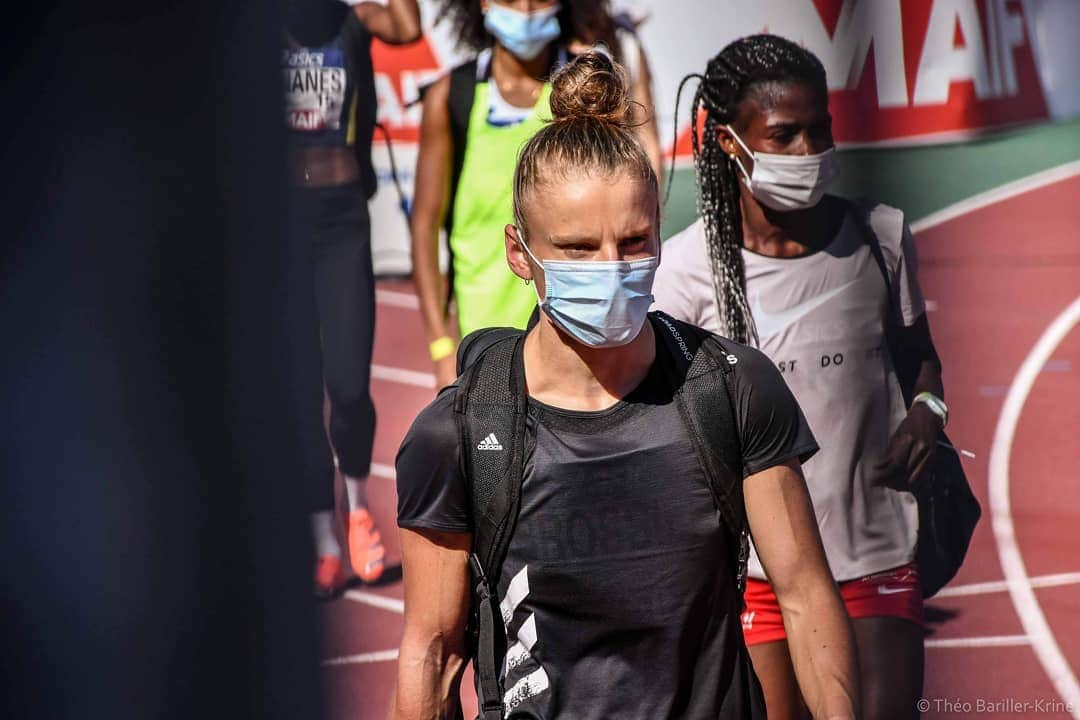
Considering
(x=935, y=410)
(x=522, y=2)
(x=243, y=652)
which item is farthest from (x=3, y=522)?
(x=935, y=410)

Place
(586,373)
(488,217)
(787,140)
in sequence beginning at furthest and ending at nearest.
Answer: (488,217)
(787,140)
(586,373)

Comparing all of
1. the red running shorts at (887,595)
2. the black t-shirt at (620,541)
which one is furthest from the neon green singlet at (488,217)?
the black t-shirt at (620,541)

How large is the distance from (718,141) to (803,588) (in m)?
1.93

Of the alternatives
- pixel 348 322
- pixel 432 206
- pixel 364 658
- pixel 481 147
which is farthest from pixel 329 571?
pixel 481 147

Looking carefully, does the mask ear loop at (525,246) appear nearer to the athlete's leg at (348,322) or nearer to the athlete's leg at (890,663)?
the athlete's leg at (348,322)

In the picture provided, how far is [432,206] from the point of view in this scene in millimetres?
4160

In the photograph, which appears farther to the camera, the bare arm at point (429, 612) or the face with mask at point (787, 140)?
the face with mask at point (787, 140)

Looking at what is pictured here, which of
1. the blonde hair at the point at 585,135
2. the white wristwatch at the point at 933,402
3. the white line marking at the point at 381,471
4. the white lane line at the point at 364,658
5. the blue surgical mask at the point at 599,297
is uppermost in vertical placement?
the blonde hair at the point at 585,135

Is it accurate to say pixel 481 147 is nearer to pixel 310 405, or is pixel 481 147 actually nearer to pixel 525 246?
pixel 310 405

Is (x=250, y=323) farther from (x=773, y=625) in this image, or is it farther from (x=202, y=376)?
(x=773, y=625)

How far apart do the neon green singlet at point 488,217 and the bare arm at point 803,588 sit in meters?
1.82

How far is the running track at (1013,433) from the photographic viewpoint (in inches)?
157

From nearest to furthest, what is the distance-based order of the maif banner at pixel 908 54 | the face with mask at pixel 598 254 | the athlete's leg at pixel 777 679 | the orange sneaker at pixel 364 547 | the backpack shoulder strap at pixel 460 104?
the face with mask at pixel 598 254 → the athlete's leg at pixel 777 679 → the maif banner at pixel 908 54 → the backpack shoulder strap at pixel 460 104 → the orange sneaker at pixel 364 547

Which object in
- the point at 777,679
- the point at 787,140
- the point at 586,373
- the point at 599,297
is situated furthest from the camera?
the point at 787,140
